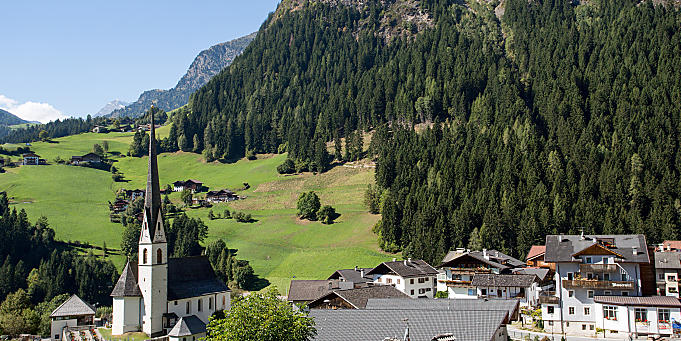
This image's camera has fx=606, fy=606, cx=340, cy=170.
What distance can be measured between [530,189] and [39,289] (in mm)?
102288

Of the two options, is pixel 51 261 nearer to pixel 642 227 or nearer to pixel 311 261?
pixel 311 261

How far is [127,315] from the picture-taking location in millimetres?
71000

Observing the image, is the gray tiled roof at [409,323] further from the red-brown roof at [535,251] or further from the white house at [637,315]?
the red-brown roof at [535,251]

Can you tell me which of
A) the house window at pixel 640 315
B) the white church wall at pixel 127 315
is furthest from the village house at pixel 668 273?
the white church wall at pixel 127 315

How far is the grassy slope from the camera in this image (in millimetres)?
123125

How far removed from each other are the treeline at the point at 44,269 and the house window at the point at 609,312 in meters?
86.6

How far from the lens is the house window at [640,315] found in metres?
60.4

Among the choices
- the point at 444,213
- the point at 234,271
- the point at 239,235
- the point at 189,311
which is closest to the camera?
the point at 189,311

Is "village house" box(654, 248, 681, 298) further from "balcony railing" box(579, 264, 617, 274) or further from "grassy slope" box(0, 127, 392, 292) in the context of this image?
"grassy slope" box(0, 127, 392, 292)

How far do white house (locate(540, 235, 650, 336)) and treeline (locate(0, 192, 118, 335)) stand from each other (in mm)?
81991

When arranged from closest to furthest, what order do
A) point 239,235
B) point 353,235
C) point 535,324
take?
1. point 535,324
2. point 353,235
3. point 239,235

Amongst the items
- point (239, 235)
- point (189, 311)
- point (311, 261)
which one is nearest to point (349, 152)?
point (239, 235)

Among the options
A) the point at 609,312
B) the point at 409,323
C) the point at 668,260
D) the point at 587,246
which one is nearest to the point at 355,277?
the point at 587,246

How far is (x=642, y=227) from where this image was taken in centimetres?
10806
